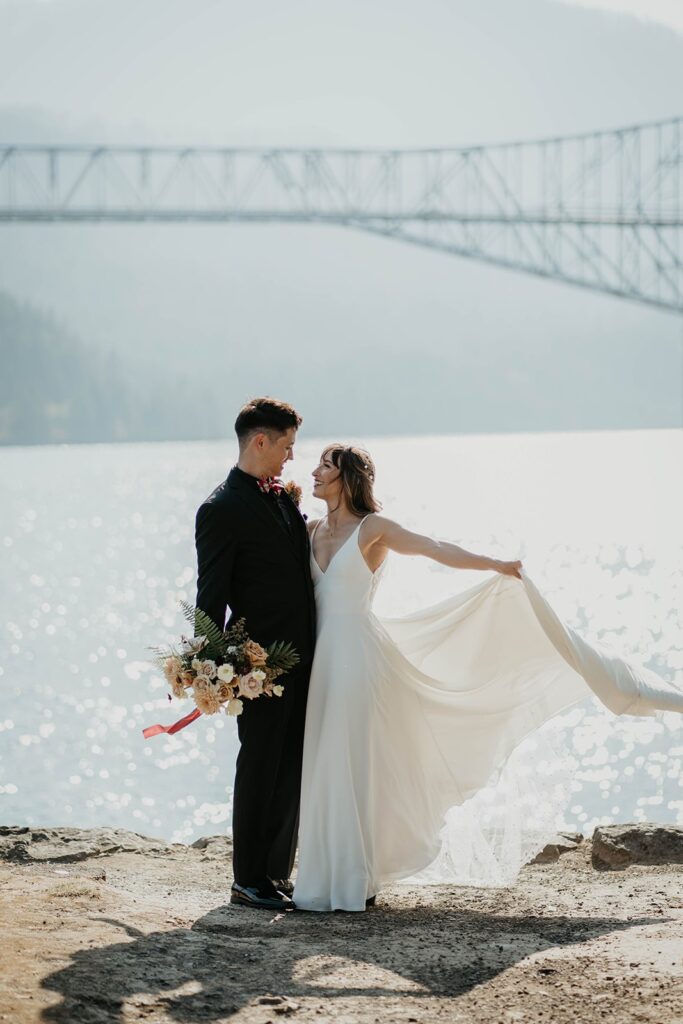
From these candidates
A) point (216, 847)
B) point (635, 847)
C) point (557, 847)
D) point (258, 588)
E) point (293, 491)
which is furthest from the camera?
point (216, 847)

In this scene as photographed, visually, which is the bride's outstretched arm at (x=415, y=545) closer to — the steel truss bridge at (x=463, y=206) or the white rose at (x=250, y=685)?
the white rose at (x=250, y=685)

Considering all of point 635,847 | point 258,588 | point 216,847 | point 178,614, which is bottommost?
point 216,847

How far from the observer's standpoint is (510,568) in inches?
190

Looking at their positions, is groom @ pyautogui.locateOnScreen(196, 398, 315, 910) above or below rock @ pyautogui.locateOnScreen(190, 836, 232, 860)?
above

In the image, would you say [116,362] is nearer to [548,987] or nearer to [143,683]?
[143,683]

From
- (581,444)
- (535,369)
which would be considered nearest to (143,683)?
(581,444)

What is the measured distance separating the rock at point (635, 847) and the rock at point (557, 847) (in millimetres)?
315

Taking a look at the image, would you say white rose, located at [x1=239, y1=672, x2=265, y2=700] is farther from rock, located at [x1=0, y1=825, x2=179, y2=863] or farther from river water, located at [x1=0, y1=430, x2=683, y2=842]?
river water, located at [x1=0, y1=430, x2=683, y2=842]

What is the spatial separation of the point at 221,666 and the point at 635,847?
2.63 metres

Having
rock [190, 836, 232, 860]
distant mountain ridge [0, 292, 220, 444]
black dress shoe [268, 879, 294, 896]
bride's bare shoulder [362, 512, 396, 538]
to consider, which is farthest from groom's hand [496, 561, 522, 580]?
distant mountain ridge [0, 292, 220, 444]

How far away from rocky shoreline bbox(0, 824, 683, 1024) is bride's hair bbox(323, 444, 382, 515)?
1.38 meters

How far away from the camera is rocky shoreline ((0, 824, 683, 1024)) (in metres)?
3.45

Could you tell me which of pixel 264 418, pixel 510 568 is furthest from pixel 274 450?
pixel 510 568

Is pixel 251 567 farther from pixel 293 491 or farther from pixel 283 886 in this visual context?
pixel 283 886
